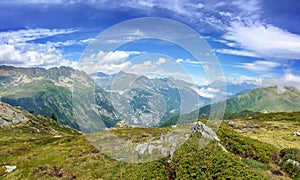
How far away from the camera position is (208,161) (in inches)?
775

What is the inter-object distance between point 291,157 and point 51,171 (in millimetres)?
28767

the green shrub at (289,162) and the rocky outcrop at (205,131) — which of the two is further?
the rocky outcrop at (205,131)

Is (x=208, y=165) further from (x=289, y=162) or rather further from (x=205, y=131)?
(x=289, y=162)

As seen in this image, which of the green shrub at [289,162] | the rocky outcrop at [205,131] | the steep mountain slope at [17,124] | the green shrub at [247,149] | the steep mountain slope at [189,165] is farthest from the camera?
the steep mountain slope at [17,124]

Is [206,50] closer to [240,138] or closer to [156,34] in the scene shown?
[156,34]

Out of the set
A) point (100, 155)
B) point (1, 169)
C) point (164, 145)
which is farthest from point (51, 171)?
point (164, 145)

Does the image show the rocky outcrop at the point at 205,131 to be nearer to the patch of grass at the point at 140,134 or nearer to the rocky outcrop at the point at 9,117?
the patch of grass at the point at 140,134

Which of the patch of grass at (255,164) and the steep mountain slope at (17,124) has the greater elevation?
the patch of grass at (255,164)

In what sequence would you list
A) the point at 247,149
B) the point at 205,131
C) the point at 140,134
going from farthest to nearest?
1. the point at 140,134
2. the point at 205,131
3. the point at 247,149

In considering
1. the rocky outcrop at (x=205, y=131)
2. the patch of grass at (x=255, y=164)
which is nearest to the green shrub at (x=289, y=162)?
the patch of grass at (x=255, y=164)

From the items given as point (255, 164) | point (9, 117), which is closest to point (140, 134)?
point (255, 164)

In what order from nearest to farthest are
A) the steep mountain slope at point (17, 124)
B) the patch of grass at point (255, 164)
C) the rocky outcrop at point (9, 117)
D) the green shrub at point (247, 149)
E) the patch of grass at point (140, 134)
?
the patch of grass at point (255, 164), the green shrub at point (247, 149), the patch of grass at point (140, 134), the steep mountain slope at point (17, 124), the rocky outcrop at point (9, 117)

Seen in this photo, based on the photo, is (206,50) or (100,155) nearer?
(206,50)

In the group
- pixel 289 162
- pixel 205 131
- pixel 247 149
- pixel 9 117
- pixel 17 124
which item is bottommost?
pixel 17 124
